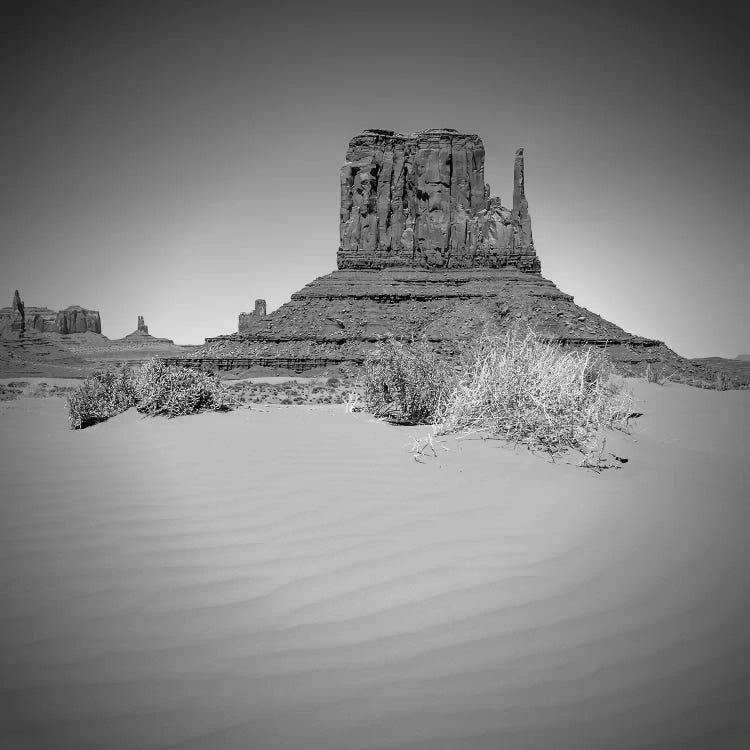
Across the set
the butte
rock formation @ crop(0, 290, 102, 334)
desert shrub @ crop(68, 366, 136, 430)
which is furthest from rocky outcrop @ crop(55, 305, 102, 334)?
desert shrub @ crop(68, 366, 136, 430)

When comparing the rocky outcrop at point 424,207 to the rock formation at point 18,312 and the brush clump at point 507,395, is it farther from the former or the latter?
the rock formation at point 18,312

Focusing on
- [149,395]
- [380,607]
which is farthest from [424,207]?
[380,607]

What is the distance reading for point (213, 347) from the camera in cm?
4456

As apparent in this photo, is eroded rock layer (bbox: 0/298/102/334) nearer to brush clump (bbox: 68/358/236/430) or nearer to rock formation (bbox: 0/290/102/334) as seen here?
rock formation (bbox: 0/290/102/334)

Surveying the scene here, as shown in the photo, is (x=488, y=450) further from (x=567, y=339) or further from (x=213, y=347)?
(x=213, y=347)

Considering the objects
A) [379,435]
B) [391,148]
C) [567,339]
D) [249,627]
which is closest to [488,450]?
[379,435]

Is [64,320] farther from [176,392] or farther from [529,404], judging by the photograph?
[529,404]

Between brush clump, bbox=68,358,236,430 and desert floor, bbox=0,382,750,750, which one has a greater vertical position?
brush clump, bbox=68,358,236,430

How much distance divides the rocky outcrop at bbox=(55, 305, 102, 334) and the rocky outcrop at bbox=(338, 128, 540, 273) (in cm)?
7646

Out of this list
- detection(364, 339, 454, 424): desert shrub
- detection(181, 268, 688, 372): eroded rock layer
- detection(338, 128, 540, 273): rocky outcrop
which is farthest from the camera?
detection(338, 128, 540, 273): rocky outcrop

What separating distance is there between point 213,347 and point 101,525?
1703 inches

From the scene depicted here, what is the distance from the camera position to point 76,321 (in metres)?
111

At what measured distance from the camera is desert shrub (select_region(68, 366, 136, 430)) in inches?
295

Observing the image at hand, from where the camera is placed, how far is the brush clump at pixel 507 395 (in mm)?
4551
